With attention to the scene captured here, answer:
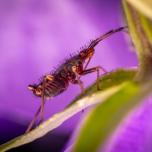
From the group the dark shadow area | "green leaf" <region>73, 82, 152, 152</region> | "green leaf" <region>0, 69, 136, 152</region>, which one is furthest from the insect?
"green leaf" <region>73, 82, 152, 152</region>

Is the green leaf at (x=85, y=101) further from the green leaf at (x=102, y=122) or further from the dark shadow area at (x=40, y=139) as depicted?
the dark shadow area at (x=40, y=139)

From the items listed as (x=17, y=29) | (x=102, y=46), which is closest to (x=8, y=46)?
(x=17, y=29)

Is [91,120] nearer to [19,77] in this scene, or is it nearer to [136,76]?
[136,76]

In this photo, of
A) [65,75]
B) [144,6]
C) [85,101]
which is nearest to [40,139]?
[65,75]

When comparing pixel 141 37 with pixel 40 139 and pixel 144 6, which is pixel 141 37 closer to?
pixel 144 6

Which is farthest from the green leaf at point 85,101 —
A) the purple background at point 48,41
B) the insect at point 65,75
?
the purple background at point 48,41
